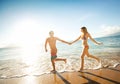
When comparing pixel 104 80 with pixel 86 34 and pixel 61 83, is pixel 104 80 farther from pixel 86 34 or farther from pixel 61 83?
pixel 86 34

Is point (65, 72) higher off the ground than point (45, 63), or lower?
lower

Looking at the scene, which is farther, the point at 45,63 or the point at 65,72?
the point at 45,63

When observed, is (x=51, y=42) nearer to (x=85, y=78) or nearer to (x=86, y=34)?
(x=86, y=34)

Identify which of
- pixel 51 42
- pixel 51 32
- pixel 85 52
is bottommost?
pixel 85 52

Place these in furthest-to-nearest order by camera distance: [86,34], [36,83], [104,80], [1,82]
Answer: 1. [86,34]
2. [1,82]
3. [36,83]
4. [104,80]

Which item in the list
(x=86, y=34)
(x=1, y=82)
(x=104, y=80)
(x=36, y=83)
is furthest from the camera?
(x=86, y=34)

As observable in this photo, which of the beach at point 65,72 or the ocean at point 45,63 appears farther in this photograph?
the ocean at point 45,63

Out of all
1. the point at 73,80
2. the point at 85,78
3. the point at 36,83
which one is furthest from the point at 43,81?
the point at 85,78

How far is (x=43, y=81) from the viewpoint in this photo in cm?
660

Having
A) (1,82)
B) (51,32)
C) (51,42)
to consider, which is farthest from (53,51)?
(1,82)

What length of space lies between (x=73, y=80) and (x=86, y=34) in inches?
109

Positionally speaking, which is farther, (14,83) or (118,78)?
(14,83)

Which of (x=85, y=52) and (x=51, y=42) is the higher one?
(x=51, y=42)

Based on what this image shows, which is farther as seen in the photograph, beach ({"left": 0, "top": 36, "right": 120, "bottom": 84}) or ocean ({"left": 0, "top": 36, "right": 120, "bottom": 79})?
ocean ({"left": 0, "top": 36, "right": 120, "bottom": 79})
